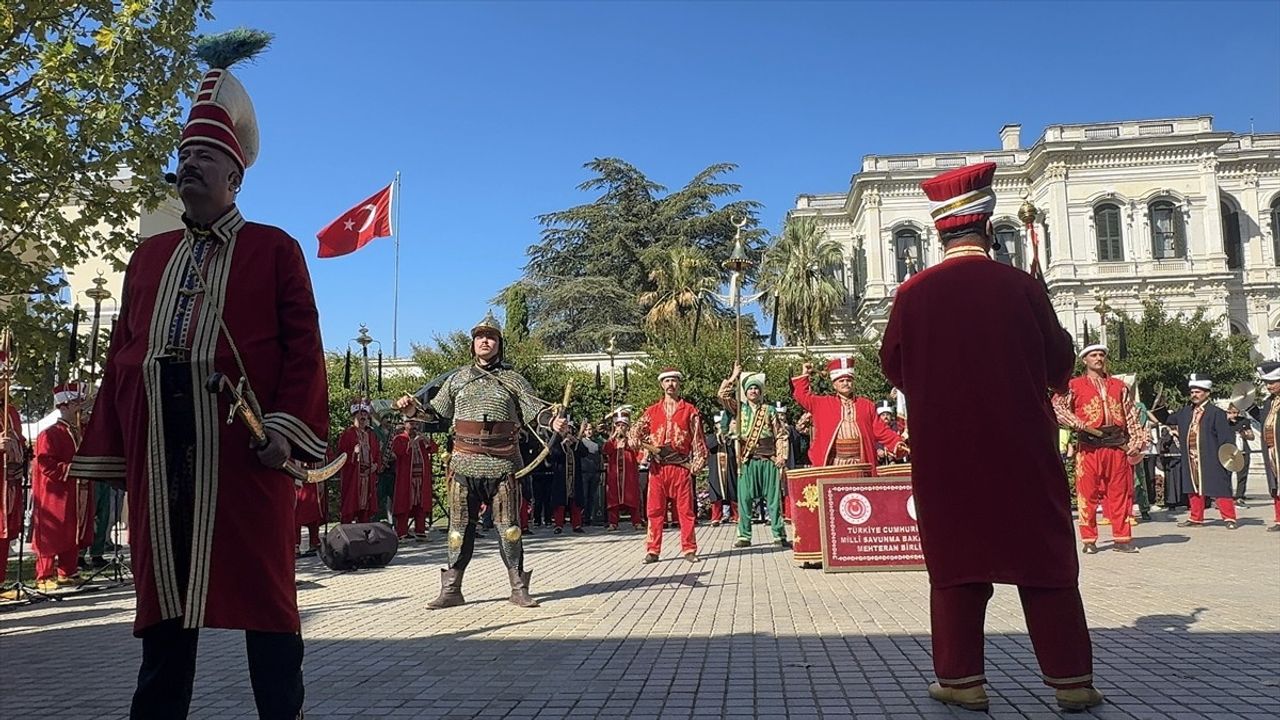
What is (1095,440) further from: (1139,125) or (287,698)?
(1139,125)

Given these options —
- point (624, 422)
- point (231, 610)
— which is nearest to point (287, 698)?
point (231, 610)

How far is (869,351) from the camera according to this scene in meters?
33.8

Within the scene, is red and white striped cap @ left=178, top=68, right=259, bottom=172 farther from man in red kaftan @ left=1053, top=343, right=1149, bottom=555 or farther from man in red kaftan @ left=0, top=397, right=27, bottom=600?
man in red kaftan @ left=1053, top=343, right=1149, bottom=555

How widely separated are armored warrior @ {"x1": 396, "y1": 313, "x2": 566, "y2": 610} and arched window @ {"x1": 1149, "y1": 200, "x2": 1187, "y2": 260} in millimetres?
54613

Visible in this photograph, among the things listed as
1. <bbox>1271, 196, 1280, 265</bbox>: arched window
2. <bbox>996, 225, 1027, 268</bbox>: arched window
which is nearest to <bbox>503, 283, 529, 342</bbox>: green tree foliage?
<bbox>996, 225, 1027, 268</bbox>: arched window

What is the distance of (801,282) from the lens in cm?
4941

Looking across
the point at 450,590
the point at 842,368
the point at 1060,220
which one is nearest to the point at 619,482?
the point at 842,368

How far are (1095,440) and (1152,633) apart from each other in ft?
16.1

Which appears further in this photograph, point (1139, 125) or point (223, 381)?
point (1139, 125)

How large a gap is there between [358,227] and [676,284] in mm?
26640

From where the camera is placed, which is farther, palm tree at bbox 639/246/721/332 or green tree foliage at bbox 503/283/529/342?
green tree foliage at bbox 503/283/529/342

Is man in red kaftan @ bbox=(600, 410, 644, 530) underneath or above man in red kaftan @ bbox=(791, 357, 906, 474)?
underneath

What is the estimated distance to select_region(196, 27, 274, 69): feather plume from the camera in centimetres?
378

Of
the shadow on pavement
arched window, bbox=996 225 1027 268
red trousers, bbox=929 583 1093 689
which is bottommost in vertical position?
the shadow on pavement
